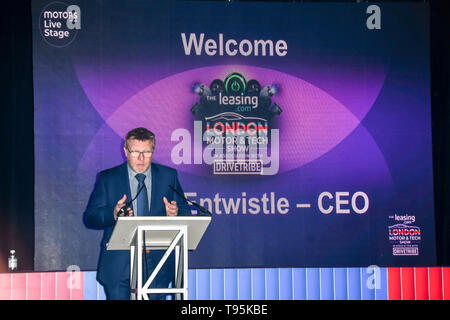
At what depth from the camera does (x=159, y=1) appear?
21.2 ft

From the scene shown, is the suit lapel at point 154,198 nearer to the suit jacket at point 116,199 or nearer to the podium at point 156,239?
the suit jacket at point 116,199

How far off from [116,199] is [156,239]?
178cm

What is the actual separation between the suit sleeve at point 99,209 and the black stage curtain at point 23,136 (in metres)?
0.58

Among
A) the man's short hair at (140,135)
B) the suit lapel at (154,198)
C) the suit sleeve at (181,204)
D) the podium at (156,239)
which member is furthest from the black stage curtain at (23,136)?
the podium at (156,239)

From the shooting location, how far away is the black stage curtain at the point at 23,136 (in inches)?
244

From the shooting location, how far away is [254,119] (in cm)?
647

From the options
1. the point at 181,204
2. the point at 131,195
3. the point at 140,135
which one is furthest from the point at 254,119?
the point at 131,195

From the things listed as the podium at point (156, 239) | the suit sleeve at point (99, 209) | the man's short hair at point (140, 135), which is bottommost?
the podium at point (156, 239)

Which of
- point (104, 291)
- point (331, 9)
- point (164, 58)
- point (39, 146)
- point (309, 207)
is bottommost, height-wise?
point (104, 291)

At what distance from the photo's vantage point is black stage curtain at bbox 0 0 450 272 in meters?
6.20

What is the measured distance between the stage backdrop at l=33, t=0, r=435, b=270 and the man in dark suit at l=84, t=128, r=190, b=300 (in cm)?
12
